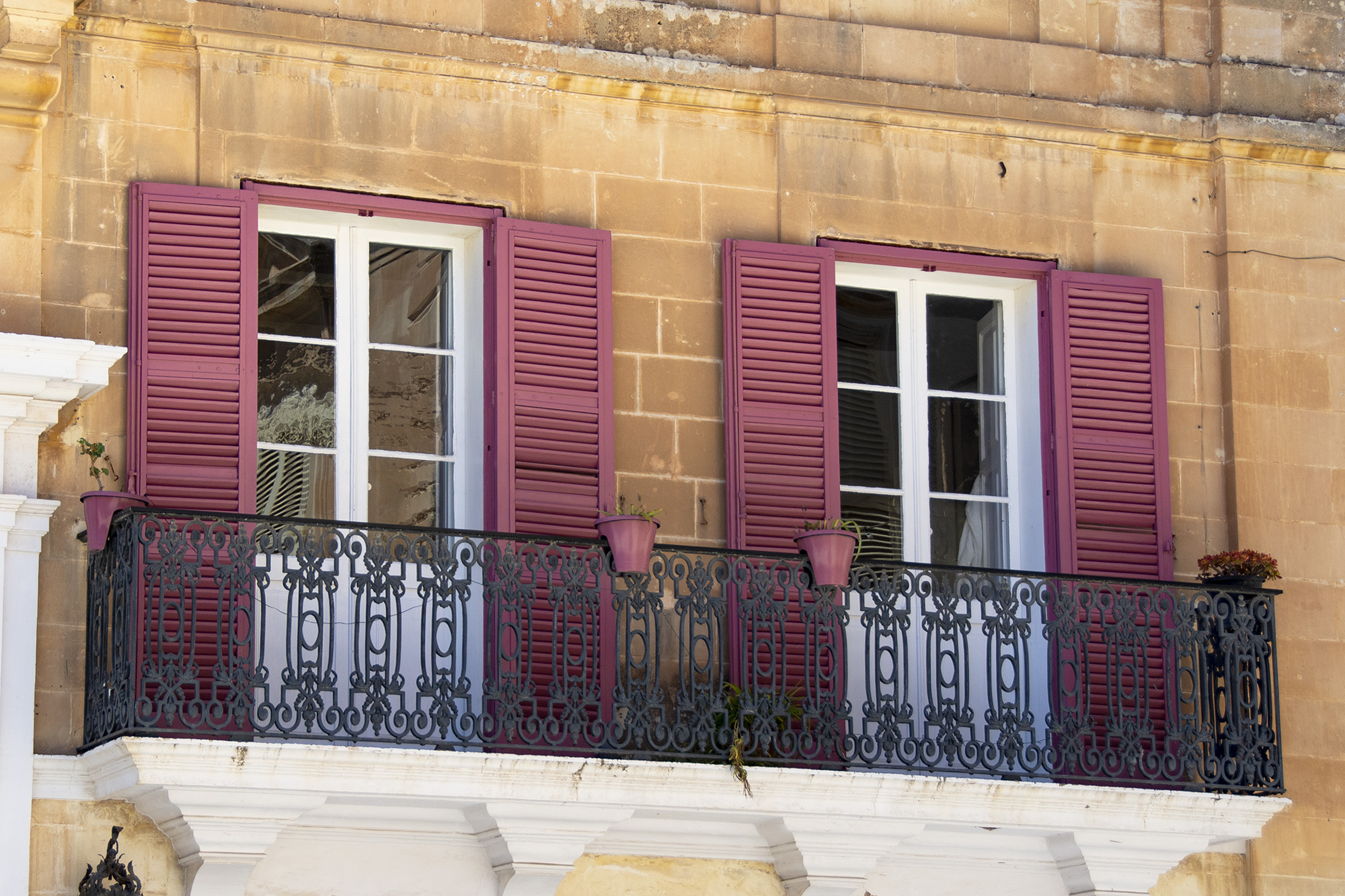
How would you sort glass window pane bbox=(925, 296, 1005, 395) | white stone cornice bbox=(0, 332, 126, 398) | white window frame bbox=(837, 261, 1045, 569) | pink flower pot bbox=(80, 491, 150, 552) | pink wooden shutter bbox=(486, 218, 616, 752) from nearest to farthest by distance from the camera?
1. white stone cornice bbox=(0, 332, 126, 398)
2. pink flower pot bbox=(80, 491, 150, 552)
3. pink wooden shutter bbox=(486, 218, 616, 752)
4. white window frame bbox=(837, 261, 1045, 569)
5. glass window pane bbox=(925, 296, 1005, 395)

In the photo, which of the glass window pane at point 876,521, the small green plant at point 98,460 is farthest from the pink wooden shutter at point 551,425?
the small green plant at point 98,460

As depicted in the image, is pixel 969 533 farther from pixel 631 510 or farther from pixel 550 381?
pixel 550 381

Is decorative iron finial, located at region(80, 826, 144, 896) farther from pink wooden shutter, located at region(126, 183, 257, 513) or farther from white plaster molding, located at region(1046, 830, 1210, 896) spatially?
white plaster molding, located at region(1046, 830, 1210, 896)

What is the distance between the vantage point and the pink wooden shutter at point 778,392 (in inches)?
419

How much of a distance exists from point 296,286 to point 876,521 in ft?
9.16

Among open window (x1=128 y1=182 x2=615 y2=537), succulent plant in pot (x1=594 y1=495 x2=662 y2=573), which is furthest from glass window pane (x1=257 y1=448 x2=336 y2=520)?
succulent plant in pot (x1=594 y1=495 x2=662 y2=573)

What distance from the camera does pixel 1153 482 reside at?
1120 cm

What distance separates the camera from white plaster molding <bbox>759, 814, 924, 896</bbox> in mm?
9953

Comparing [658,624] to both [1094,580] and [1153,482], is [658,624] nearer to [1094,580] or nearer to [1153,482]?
[1094,580]

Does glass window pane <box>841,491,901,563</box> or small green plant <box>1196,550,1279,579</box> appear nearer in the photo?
small green plant <box>1196,550,1279,579</box>

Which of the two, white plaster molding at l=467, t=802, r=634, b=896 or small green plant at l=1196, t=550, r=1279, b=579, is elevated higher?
small green plant at l=1196, t=550, r=1279, b=579

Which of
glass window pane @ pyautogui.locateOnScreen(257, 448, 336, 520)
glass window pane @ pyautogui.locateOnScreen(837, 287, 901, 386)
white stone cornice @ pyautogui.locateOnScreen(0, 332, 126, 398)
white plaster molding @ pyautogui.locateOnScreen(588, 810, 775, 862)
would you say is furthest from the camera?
glass window pane @ pyautogui.locateOnScreen(837, 287, 901, 386)

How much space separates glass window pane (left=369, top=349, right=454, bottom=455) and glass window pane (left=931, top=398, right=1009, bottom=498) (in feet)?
7.48

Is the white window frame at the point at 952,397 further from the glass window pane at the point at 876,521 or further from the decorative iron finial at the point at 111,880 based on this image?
the decorative iron finial at the point at 111,880
